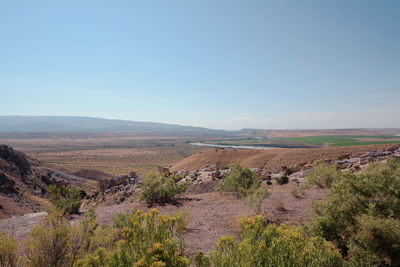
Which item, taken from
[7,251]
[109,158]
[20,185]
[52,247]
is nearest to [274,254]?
[52,247]

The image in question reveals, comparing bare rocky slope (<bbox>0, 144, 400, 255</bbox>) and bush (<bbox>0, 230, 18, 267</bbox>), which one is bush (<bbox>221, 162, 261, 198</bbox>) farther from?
bush (<bbox>0, 230, 18, 267</bbox>)

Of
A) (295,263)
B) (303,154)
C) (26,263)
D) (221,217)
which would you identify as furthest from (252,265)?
(303,154)

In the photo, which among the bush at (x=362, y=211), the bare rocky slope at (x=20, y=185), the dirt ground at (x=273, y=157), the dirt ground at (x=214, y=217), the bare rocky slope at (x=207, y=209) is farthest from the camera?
Result: the dirt ground at (x=273, y=157)

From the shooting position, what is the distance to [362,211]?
5438 millimetres

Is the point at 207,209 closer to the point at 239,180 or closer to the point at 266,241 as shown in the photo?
the point at 239,180

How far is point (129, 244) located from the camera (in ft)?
12.2

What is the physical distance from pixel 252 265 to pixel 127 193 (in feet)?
65.4

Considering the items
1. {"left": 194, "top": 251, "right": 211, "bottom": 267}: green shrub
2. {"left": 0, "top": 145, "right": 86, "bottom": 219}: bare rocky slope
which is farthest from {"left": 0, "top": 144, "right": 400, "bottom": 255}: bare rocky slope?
{"left": 0, "top": 145, "right": 86, "bottom": 219}: bare rocky slope

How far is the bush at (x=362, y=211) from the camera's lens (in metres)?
4.43

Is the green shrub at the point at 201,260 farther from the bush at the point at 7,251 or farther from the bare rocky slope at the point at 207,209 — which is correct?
the bush at the point at 7,251

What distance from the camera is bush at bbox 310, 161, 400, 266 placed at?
14.5 ft

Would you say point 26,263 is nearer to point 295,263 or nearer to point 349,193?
point 295,263

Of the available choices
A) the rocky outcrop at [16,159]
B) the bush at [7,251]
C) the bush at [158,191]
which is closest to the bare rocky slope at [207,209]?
the bush at [158,191]

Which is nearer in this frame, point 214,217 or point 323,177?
point 214,217
